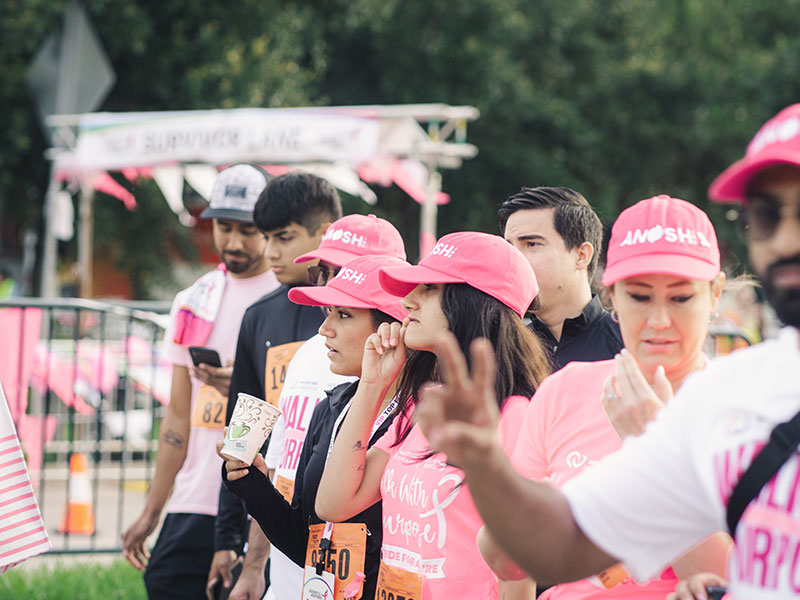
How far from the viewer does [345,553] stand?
3207 millimetres

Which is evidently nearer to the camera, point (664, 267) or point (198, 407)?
point (664, 267)

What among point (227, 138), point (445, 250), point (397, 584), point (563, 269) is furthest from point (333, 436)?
point (227, 138)

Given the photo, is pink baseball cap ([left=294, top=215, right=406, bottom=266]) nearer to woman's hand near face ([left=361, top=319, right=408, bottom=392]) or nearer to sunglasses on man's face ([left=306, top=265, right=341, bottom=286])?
sunglasses on man's face ([left=306, top=265, right=341, bottom=286])

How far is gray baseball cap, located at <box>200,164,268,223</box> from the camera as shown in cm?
489

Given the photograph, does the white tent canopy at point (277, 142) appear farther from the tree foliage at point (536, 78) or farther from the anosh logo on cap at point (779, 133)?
the anosh logo on cap at point (779, 133)

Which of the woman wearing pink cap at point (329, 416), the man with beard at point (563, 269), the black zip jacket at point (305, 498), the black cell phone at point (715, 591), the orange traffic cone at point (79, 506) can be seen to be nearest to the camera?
the black cell phone at point (715, 591)

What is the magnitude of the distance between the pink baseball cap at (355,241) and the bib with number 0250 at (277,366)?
1.19ft

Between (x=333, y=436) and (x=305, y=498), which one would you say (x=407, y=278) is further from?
(x=305, y=498)

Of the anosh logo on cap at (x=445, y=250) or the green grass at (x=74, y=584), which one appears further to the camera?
the green grass at (x=74, y=584)

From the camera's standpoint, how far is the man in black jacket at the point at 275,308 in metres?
4.32

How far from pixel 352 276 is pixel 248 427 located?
666mm

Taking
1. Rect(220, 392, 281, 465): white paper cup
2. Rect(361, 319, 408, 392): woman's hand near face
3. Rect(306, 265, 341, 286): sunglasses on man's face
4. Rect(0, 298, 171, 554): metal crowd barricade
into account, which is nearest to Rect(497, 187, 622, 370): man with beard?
Rect(306, 265, 341, 286): sunglasses on man's face

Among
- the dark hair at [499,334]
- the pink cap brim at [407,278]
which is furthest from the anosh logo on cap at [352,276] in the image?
the dark hair at [499,334]

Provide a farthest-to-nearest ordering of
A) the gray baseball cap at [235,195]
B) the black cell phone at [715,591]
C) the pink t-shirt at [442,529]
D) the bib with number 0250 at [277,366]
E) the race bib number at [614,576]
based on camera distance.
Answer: the gray baseball cap at [235,195] < the bib with number 0250 at [277,366] < the pink t-shirt at [442,529] < the race bib number at [614,576] < the black cell phone at [715,591]
